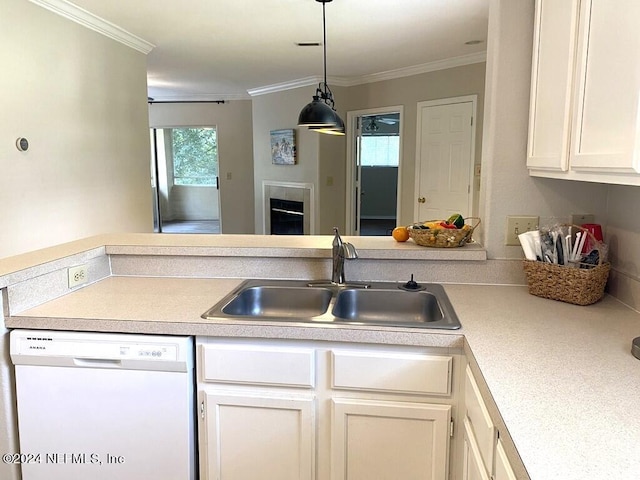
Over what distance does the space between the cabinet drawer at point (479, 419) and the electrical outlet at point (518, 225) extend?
2.58 ft

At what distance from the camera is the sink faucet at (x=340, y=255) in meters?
1.91

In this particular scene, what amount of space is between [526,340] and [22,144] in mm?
2962

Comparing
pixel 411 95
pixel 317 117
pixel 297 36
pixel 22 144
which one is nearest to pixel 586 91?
pixel 317 117

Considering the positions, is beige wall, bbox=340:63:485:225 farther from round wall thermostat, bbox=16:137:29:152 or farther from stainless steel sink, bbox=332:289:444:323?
round wall thermostat, bbox=16:137:29:152

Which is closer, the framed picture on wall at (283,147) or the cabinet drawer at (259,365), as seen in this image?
the cabinet drawer at (259,365)

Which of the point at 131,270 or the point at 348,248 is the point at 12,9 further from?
the point at 348,248

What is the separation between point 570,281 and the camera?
5.59ft

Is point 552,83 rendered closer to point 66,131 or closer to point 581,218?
point 581,218

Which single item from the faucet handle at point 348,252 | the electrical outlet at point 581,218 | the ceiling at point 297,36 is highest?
the ceiling at point 297,36

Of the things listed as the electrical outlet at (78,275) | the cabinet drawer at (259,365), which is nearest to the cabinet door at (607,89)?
the cabinet drawer at (259,365)

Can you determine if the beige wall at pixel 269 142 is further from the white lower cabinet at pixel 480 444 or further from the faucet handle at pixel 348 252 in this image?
the white lower cabinet at pixel 480 444

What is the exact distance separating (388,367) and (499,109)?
1.11 m

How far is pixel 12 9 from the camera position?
285cm

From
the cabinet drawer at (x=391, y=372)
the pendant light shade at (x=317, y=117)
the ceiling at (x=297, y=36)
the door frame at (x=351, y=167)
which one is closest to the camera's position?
the cabinet drawer at (x=391, y=372)
